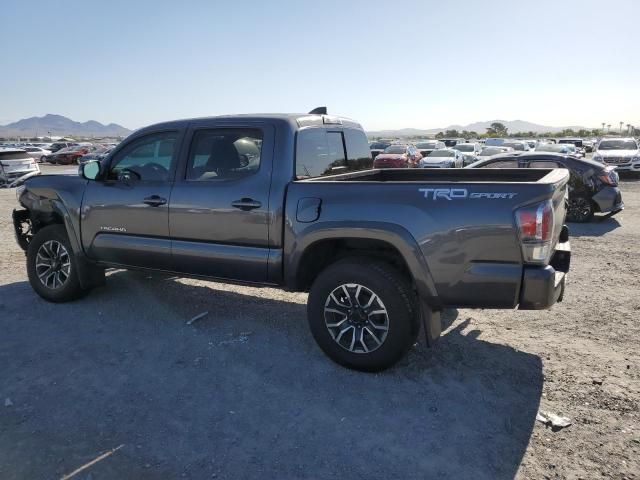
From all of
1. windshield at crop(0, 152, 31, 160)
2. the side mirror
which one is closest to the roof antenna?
the side mirror

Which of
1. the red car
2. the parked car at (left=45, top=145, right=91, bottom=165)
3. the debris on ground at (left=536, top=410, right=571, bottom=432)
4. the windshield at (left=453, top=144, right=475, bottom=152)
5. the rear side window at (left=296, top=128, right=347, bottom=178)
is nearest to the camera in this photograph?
the debris on ground at (left=536, top=410, right=571, bottom=432)

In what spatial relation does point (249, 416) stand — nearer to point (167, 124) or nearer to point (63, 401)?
point (63, 401)

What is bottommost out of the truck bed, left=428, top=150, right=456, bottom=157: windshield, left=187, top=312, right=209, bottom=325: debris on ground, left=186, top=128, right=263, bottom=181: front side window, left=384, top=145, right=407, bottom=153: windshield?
left=187, top=312, right=209, bottom=325: debris on ground

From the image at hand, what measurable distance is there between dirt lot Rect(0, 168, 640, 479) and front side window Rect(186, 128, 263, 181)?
1485 millimetres

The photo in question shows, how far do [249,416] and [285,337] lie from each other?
1.29 metres

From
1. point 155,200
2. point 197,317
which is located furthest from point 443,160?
point 155,200

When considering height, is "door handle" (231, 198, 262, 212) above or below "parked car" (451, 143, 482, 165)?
above

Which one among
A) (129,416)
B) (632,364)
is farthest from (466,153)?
(129,416)

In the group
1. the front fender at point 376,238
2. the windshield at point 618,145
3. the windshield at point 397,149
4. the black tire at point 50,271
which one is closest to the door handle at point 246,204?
the front fender at point 376,238

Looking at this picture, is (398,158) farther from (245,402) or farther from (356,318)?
(245,402)

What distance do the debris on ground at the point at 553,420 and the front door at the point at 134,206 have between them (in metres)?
3.31

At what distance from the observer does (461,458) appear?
283cm

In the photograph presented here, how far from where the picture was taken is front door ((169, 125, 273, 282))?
4074 mm

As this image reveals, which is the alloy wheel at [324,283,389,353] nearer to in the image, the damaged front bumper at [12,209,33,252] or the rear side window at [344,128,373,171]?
the rear side window at [344,128,373,171]
